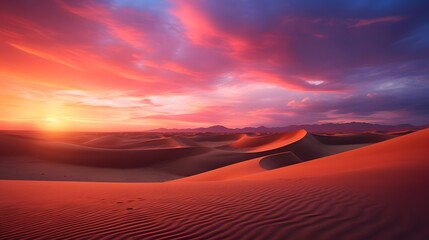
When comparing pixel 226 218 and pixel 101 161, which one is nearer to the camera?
pixel 226 218

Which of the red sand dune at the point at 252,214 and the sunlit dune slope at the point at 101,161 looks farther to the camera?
the sunlit dune slope at the point at 101,161

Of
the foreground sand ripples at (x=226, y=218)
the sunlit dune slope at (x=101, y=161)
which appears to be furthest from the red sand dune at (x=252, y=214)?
the sunlit dune slope at (x=101, y=161)

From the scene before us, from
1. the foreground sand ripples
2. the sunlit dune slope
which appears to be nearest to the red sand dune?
the foreground sand ripples

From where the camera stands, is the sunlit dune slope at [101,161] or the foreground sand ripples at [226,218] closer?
the foreground sand ripples at [226,218]

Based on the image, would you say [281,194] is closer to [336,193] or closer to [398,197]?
[336,193]

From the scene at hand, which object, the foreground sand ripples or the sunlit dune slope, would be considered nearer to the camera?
the foreground sand ripples

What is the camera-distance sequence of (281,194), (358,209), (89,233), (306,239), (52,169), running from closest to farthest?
1. (306,239)
2. (89,233)
3. (358,209)
4. (281,194)
5. (52,169)

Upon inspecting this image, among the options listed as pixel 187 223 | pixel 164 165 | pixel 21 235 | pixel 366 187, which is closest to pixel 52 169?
pixel 164 165

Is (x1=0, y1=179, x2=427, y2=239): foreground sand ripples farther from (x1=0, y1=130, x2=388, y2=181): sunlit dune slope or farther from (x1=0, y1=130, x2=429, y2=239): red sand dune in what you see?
(x1=0, y1=130, x2=388, y2=181): sunlit dune slope

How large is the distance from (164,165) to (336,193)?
20.7m

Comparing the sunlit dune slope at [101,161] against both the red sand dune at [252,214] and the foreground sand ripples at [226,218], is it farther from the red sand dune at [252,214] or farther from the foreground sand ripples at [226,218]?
the foreground sand ripples at [226,218]

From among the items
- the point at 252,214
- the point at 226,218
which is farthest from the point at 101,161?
the point at 252,214

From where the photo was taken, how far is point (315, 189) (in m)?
5.30

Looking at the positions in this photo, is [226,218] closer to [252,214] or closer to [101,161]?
[252,214]
